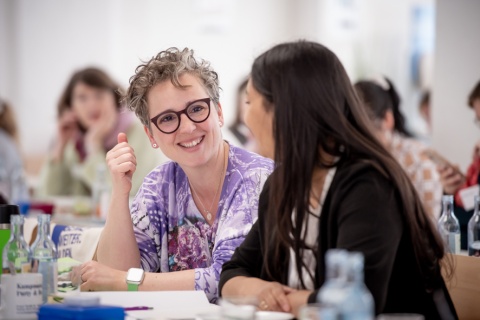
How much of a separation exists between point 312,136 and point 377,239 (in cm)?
29

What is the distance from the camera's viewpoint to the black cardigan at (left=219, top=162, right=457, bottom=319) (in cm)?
199

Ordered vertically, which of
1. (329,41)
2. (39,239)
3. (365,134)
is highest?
(329,41)

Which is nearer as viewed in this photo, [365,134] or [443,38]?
[365,134]

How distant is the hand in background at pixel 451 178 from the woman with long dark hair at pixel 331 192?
254 centimetres

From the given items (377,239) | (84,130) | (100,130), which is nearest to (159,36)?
(84,130)

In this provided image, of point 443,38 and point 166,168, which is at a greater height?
→ point 443,38

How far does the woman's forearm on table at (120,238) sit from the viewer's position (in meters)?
2.90

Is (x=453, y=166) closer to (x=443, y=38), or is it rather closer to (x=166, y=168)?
(x=443, y=38)

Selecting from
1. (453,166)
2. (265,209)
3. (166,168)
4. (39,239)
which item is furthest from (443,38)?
(39,239)

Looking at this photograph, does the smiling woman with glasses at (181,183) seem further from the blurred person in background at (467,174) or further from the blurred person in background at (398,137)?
the blurred person in background at (398,137)

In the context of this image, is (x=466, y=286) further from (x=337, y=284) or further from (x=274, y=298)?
(x=337, y=284)

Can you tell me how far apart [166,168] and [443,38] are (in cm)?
229

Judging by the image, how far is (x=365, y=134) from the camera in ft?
6.98

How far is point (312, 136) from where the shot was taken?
206 cm
